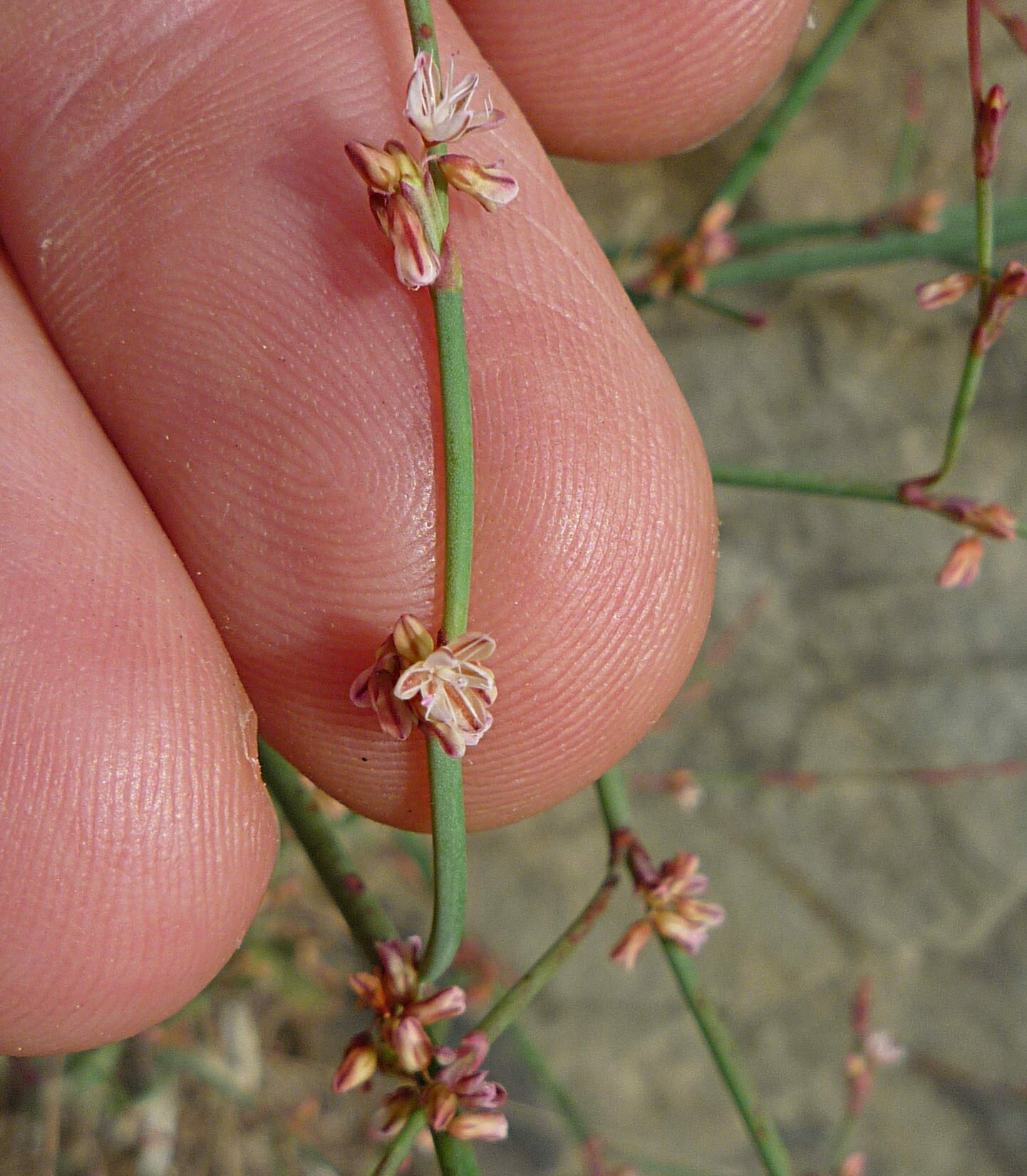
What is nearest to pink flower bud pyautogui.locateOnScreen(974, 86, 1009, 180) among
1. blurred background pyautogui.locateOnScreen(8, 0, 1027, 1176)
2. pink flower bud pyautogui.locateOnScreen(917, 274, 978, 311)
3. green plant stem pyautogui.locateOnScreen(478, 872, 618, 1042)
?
pink flower bud pyautogui.locateOnScreen(917, 274, 978, 311)

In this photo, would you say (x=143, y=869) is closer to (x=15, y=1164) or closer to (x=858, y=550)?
(x=15, y=1164)

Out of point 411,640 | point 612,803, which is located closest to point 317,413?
point 411,640

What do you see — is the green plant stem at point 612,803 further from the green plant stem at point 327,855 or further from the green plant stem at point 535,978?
the green plant stem at point 327,855

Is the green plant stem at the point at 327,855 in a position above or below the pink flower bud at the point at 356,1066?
above

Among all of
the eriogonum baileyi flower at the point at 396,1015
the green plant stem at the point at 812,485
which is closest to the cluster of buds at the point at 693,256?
the green plant stem at the point at 812,485

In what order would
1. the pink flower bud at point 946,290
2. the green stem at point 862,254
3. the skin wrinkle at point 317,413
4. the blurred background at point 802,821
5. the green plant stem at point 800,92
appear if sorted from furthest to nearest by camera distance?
the blurred background at point 802,821
the green stem at point 862,254
the green plant stem at point 800,92
the pink flower bud at point 946,290
the skin wrinkle at point 317,413

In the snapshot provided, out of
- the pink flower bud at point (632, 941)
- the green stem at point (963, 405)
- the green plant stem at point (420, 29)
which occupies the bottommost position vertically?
the pink flower bud at point (632, 941)

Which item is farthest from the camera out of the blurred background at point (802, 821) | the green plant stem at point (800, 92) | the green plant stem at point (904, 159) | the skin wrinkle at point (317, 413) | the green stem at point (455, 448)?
the blurred background at point (802, 821)

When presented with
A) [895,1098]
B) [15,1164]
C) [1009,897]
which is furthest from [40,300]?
[895,1098]
